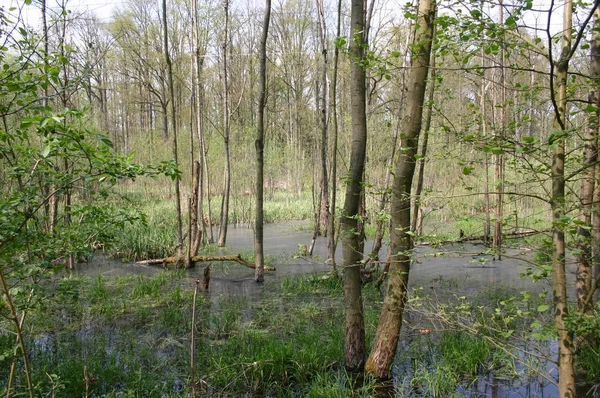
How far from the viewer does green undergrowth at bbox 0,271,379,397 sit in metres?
3.70

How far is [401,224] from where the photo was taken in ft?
11.7

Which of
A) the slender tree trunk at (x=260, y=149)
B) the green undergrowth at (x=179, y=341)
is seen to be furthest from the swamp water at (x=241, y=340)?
the slender tree trunk at (x=260, y=149)

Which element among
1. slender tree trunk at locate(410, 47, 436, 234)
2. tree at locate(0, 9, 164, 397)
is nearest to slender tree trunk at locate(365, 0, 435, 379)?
slender tree trunk at locate(410, 47, 436, 234)

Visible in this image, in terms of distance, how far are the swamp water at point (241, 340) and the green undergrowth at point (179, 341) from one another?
13 millimetres

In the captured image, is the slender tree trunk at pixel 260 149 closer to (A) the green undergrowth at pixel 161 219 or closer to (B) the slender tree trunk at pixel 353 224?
(A) the green undergrowth at pixel 161 219

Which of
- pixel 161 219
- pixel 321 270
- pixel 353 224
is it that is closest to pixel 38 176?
pixel 353 224

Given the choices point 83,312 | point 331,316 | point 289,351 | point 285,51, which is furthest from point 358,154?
point 285,51

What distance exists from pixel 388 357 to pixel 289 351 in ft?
3.12

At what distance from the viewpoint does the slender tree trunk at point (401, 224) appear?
11.2 ft

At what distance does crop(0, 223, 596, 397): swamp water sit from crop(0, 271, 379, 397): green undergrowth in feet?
0.04

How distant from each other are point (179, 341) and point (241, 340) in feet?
2.45

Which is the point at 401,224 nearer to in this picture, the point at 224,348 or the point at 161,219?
the point at 224,348

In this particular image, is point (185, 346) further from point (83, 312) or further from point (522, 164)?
point (522, 164)

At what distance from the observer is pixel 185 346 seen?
4680mm
